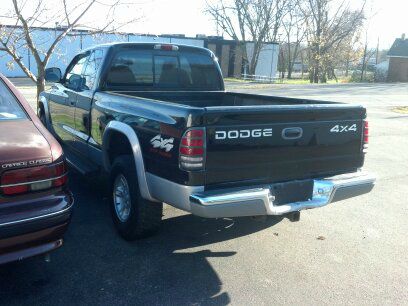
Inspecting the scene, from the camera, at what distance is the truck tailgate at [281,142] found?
3.43m

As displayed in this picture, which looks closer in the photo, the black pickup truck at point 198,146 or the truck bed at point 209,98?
the black pickup truck at point 198,146

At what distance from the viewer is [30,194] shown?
9.91ft

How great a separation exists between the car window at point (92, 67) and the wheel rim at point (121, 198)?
141 cm

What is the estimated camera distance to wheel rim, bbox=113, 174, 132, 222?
172 inches

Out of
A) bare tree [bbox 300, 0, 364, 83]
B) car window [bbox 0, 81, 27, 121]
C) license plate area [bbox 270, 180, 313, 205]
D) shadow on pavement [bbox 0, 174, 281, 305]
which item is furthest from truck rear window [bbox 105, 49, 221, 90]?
bare tree [bbox 300, 0, 364, 83]

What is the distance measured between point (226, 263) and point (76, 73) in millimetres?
3643

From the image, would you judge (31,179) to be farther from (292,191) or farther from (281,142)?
(292,191)

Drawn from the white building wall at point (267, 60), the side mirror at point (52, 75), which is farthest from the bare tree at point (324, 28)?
the side mirror at point (52, 75)

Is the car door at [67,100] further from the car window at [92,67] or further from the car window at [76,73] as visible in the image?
the car window at [92,67]

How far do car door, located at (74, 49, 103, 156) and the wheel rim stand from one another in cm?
97

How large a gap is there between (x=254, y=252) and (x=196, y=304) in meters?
1.10

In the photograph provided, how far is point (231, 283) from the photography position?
11.8 ft

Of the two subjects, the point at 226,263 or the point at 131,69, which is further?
the point at 131,69

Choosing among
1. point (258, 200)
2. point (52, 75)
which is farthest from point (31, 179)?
point (52, 75)
